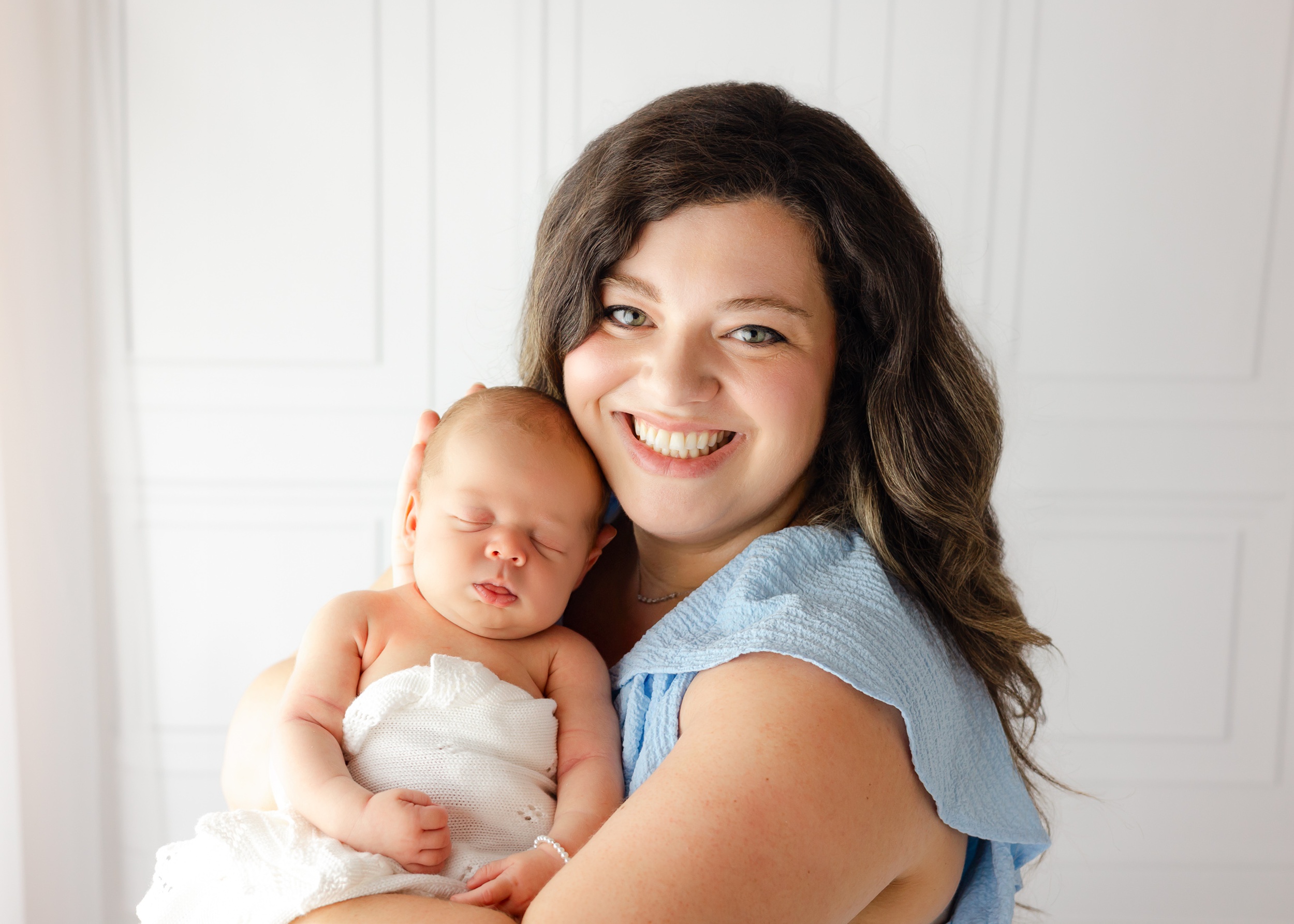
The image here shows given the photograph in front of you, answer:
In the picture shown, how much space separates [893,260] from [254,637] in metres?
2.43

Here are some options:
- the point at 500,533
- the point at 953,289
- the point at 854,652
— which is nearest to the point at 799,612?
the point at 854,652

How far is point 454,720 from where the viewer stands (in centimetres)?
113

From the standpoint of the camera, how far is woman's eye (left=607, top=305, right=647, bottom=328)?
1340mm

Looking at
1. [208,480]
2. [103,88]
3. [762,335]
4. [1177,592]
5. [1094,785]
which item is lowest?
[1094,785]

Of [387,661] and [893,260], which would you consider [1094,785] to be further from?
[387,661]

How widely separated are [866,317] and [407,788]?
2.66 feet

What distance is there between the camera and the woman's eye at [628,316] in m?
1.34

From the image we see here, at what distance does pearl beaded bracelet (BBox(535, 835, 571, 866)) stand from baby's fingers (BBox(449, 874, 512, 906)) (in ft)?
0.18

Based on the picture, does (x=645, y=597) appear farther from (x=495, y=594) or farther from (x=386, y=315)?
(x=386, y=315)

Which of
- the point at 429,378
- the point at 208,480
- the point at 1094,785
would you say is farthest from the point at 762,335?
the point at 1094,785

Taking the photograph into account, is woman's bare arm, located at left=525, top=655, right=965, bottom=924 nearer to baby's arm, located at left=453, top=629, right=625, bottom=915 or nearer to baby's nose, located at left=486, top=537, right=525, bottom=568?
baby's arm, located at left=453, top=629, right=625, bottom=915

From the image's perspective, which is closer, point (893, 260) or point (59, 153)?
point (893, 260)

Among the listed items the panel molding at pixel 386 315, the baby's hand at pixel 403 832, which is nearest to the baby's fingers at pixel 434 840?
the baby's hand at pixel 403 832

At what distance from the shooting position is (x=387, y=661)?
4.01 ft
